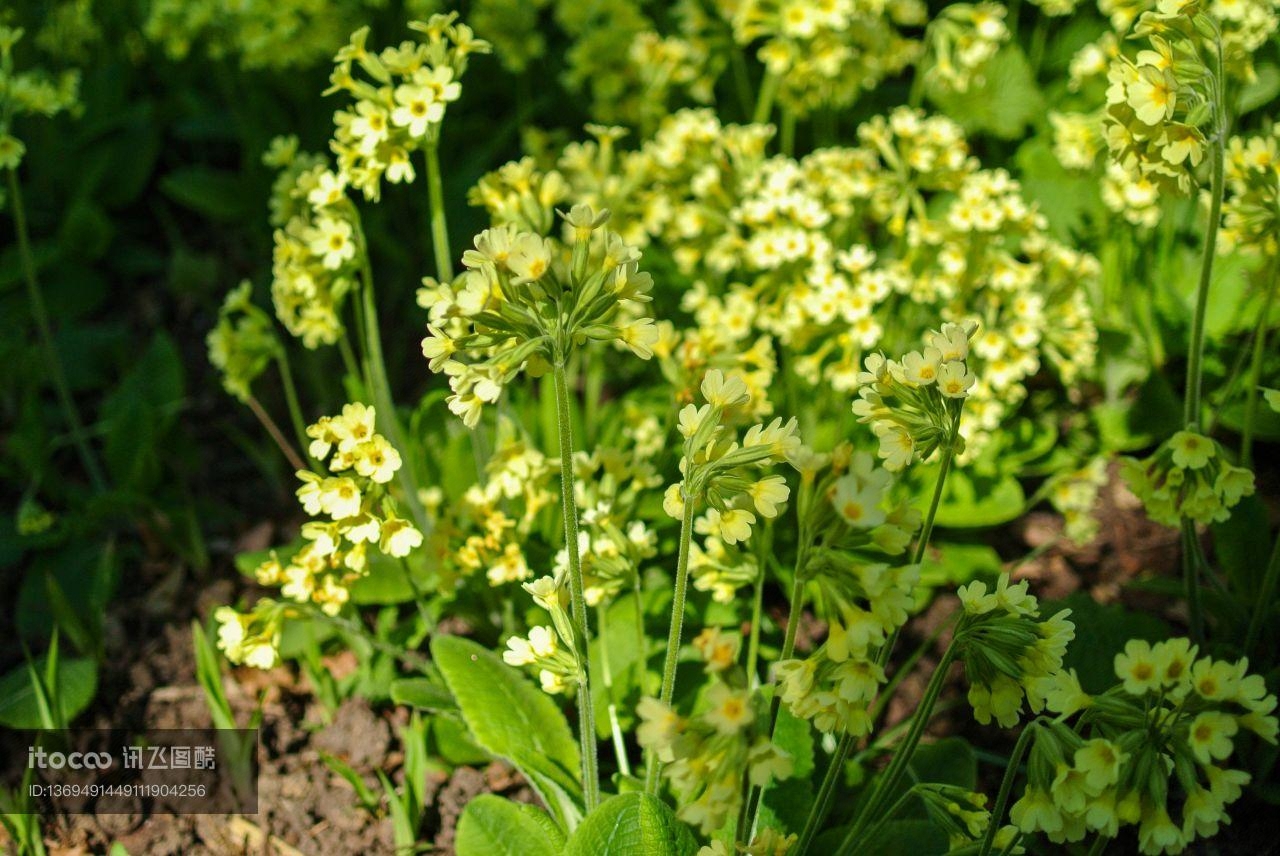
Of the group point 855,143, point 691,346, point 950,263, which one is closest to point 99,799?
point 691,346

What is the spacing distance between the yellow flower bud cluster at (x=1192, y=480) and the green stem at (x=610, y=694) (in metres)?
1.17

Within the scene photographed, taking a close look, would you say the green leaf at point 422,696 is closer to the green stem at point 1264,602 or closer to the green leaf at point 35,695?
the green leaf at point 35,695

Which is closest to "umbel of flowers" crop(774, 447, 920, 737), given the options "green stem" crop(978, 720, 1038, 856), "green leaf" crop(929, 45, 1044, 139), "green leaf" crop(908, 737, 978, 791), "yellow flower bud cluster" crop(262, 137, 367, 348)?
"green stem" crop(978, 720, 1038, 856)

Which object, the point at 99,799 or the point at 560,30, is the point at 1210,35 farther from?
the point at 560,30

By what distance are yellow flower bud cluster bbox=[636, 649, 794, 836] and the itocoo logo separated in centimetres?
190

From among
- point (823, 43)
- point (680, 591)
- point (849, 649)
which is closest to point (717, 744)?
point (849, 649)

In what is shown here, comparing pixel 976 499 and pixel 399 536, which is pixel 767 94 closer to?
pixel 976 499

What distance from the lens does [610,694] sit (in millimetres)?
2508

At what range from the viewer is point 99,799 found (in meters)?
2.73

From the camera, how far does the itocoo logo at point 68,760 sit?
2781mm

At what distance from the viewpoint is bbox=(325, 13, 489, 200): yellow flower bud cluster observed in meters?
2.35

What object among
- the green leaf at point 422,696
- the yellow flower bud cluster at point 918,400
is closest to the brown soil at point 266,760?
the green leaf at point 422,696

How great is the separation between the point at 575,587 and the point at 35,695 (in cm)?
177

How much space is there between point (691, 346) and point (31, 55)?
11.2 feet
